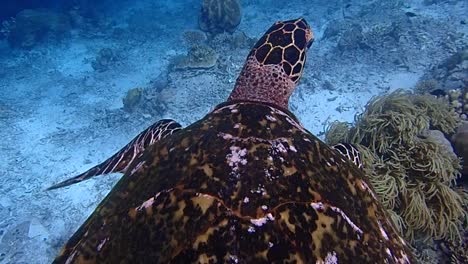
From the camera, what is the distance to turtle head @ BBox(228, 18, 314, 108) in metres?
2.83

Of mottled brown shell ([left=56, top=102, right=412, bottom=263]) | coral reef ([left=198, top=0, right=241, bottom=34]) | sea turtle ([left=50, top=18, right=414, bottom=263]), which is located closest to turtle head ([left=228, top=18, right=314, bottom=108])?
sea turtle ([left=50, top=18, right=414, bottom=263])

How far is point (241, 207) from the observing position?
51.9 inches

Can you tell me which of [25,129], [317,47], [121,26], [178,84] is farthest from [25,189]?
[121,26]

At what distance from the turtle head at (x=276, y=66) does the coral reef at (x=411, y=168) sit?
1.04 meters

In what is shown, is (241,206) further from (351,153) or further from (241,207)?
(351,153)

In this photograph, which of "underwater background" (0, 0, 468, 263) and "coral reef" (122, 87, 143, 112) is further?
"coral reef" (122, 87, 143, 112)

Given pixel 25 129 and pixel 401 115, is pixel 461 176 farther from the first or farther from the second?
pixel 25 129

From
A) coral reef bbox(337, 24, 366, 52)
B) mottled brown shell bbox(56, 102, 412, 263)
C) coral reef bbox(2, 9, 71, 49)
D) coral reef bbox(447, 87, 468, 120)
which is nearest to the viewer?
mottled brown shell bbox(56, 102, 412, 263)

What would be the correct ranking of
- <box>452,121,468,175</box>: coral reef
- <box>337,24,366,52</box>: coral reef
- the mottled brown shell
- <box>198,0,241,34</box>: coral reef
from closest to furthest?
the mottled brown shell
<box>452,121,468,175</box>: coral reef
<box>337,24,366,52</box>: coral reef
<box>198,0,241,34</box>: coral reef

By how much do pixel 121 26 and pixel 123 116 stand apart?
7379mm

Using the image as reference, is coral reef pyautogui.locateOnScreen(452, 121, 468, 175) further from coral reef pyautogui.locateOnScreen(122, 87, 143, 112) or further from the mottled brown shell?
coral reef pyautogui.locateOnScreen(122, 87, 143, 112)

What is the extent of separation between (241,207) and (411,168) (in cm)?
243

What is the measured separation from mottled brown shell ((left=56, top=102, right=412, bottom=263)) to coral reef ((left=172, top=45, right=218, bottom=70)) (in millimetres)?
5947

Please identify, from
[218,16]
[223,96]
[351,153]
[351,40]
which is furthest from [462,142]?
[218,16]
